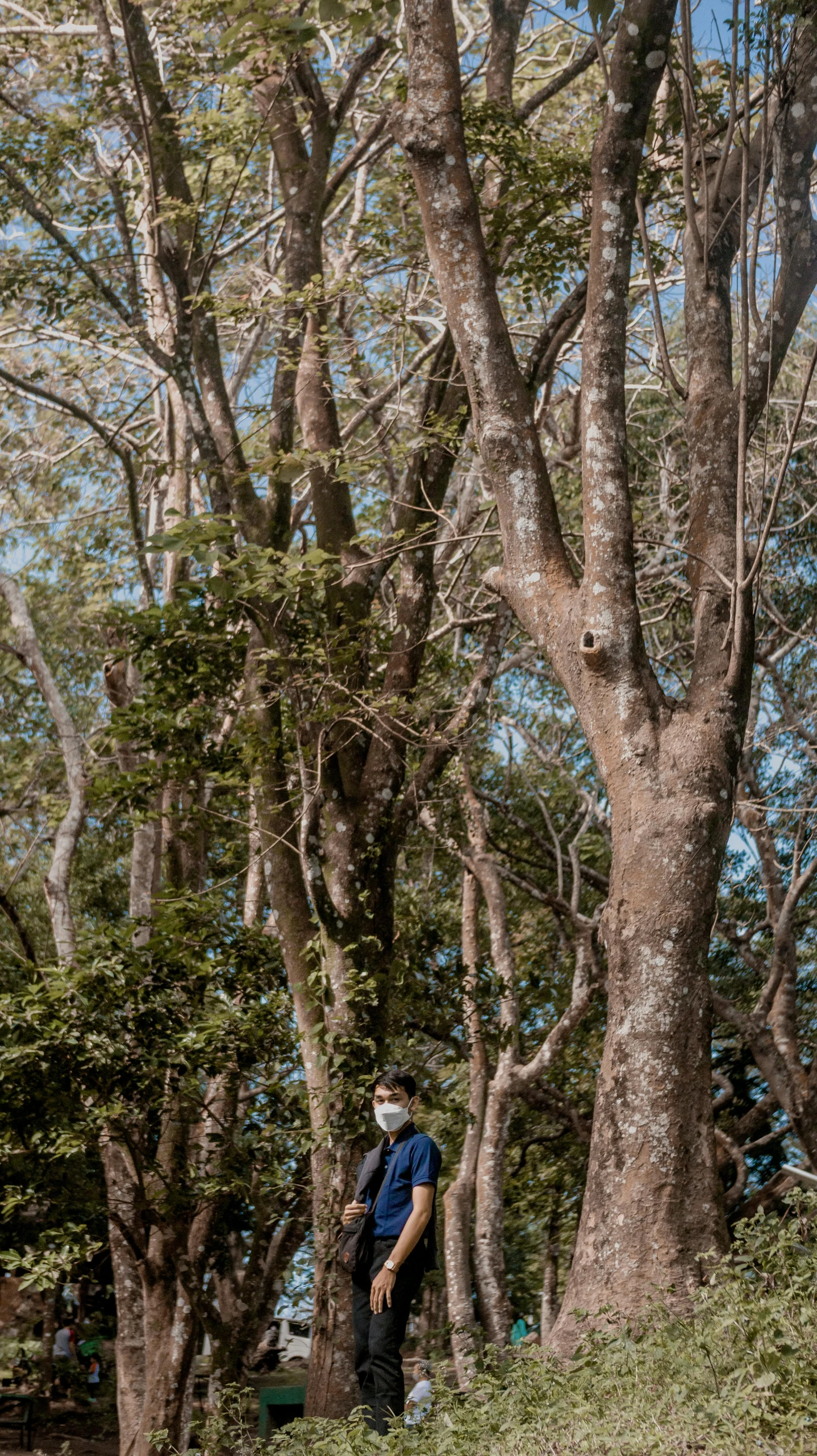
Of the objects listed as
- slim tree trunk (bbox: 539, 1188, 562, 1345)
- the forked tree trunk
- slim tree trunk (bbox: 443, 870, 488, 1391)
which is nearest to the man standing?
the forked tree trunk

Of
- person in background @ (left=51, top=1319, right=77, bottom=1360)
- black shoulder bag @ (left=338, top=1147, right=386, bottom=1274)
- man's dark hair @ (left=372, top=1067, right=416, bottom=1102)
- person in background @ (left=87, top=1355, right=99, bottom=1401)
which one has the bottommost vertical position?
black shoulder bag @ (left=338, top=1147, right=386, bottom=1274)

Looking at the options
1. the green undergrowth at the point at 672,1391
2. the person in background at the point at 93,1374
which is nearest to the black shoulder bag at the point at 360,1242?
the green undergrowth at the point at 672,1391

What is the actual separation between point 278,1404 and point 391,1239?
4.61m

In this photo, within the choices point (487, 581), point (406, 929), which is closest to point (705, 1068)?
point (487, 581)

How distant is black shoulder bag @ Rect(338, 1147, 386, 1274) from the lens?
4.58 meters

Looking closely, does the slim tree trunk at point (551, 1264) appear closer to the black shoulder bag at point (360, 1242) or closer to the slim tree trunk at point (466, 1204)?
the slim tree trunk at point (466, 1204)

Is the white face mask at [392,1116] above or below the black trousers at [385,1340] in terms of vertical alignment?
above

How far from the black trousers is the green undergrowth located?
229 millimetres

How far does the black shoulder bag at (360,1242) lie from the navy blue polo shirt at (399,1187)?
2 cm

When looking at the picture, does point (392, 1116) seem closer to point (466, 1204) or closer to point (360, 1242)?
point (360, 1242)

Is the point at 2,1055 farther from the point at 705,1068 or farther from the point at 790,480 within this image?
the point at 790,480

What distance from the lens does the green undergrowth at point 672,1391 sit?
3260mm

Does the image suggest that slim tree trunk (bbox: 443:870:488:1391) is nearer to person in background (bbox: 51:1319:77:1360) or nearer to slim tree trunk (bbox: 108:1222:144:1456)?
slim tree trunk (bbox: 108:1222:144:1456)

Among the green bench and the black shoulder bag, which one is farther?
the green bench
